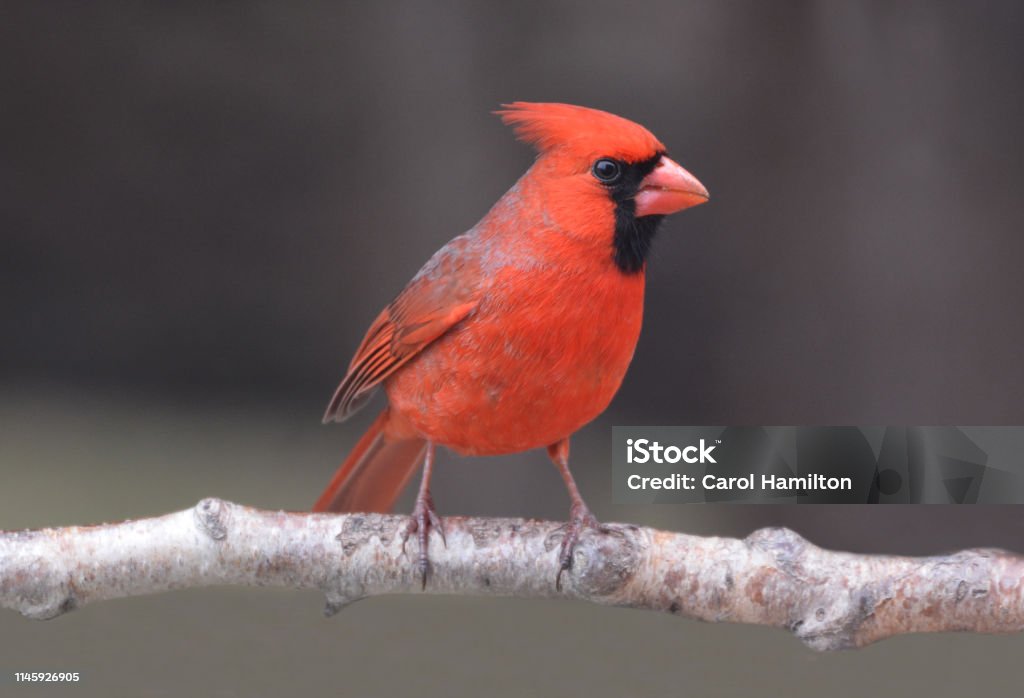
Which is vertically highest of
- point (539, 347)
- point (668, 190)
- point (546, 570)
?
point (668, 190)

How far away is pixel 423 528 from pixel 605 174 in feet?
2.18

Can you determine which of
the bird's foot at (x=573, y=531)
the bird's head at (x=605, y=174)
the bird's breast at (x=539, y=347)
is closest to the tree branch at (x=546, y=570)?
the bird's foot at (x=573, y=531)

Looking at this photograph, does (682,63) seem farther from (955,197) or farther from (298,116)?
(298,116)

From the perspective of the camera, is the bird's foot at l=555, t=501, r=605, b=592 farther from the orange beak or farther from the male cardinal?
the orange beak

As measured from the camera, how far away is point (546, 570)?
6.84 feet

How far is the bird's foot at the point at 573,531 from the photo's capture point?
A: 81.7 inches

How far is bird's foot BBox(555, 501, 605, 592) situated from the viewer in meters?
2.07

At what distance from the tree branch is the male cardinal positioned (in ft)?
0.21

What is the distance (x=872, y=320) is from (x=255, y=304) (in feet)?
4.09

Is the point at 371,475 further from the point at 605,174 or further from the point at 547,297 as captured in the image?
Result: the point at 605,174

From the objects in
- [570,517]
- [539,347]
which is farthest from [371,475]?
[539,347]

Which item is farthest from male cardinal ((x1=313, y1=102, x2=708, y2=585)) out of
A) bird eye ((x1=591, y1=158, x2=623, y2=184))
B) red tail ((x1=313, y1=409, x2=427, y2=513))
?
red tail ((x1=313, y1=409, x2=427, y2=513))

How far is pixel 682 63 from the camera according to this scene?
2.31 metres

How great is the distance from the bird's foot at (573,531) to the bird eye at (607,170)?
57 centimetres
